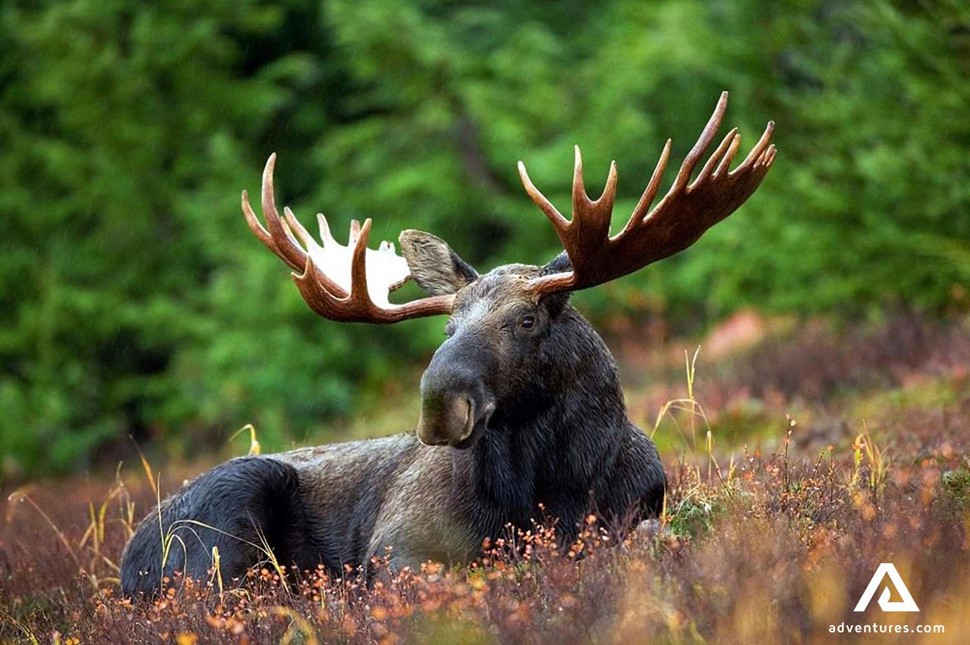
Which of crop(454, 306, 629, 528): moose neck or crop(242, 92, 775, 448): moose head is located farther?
crop(454, 306, 629, 528): moose neck

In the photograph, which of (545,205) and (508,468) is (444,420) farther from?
(545,205)

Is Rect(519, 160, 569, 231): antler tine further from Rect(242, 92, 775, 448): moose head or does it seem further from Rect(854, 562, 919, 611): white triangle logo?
Rect(854, 562, 919, 611): white triangle logo

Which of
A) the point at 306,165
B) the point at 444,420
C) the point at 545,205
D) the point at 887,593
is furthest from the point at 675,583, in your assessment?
the point at 306,165

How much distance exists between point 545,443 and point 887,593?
2085mm

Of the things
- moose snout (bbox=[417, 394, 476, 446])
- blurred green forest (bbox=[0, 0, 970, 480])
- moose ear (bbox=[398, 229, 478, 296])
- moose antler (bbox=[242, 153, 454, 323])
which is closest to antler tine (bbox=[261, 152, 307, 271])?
moose antler (bbox=[242, 153, 454, 323])

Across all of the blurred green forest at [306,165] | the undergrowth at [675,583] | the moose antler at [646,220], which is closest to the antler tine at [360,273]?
the moose antler at [646,220]

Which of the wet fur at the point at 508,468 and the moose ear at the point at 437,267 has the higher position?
the moose ear at the point at 437,267

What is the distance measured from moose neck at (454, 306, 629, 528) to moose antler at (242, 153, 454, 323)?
0.65 meters

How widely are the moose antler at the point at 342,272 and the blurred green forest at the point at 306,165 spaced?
24.5ft

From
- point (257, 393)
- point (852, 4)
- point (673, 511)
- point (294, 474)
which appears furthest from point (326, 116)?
point (673, 511)

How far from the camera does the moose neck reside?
5566 millimetres

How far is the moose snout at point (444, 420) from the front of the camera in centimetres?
508

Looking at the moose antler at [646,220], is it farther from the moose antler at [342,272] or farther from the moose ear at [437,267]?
the moose antler at [342,272]

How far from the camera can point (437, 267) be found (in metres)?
6.15
